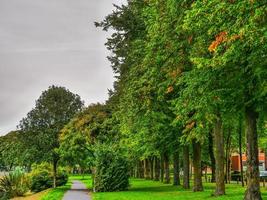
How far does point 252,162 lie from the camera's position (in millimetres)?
20828

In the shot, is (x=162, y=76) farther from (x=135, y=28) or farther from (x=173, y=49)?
(x=135, y=28)

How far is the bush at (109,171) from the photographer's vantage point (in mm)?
37656

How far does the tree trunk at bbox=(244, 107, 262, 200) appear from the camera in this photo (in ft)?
67.6

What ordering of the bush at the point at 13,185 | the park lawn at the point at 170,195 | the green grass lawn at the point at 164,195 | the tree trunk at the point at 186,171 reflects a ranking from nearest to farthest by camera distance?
the park lawn at the point at 170,195
the green grass lawn at the point at 164,195
the tree trunk at the point at 186,171
the bush at the point at 13,185

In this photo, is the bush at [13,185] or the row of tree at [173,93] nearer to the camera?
the row of tree at [173,93]

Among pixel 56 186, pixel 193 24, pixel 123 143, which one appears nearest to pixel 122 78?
pixel 123 143

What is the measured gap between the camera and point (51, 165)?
45719 millimetres

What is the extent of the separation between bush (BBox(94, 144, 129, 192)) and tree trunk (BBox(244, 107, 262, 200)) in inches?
708

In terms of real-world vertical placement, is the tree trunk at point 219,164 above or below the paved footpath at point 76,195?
above

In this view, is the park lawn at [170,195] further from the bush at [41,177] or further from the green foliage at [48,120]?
the bush at [41,177]

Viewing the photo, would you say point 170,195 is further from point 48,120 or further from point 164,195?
point 48,120

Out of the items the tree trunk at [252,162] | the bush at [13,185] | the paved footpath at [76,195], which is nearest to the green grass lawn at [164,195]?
the paved footpath at [76,195]

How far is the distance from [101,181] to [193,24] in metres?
20.9

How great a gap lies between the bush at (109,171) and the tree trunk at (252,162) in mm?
17977
